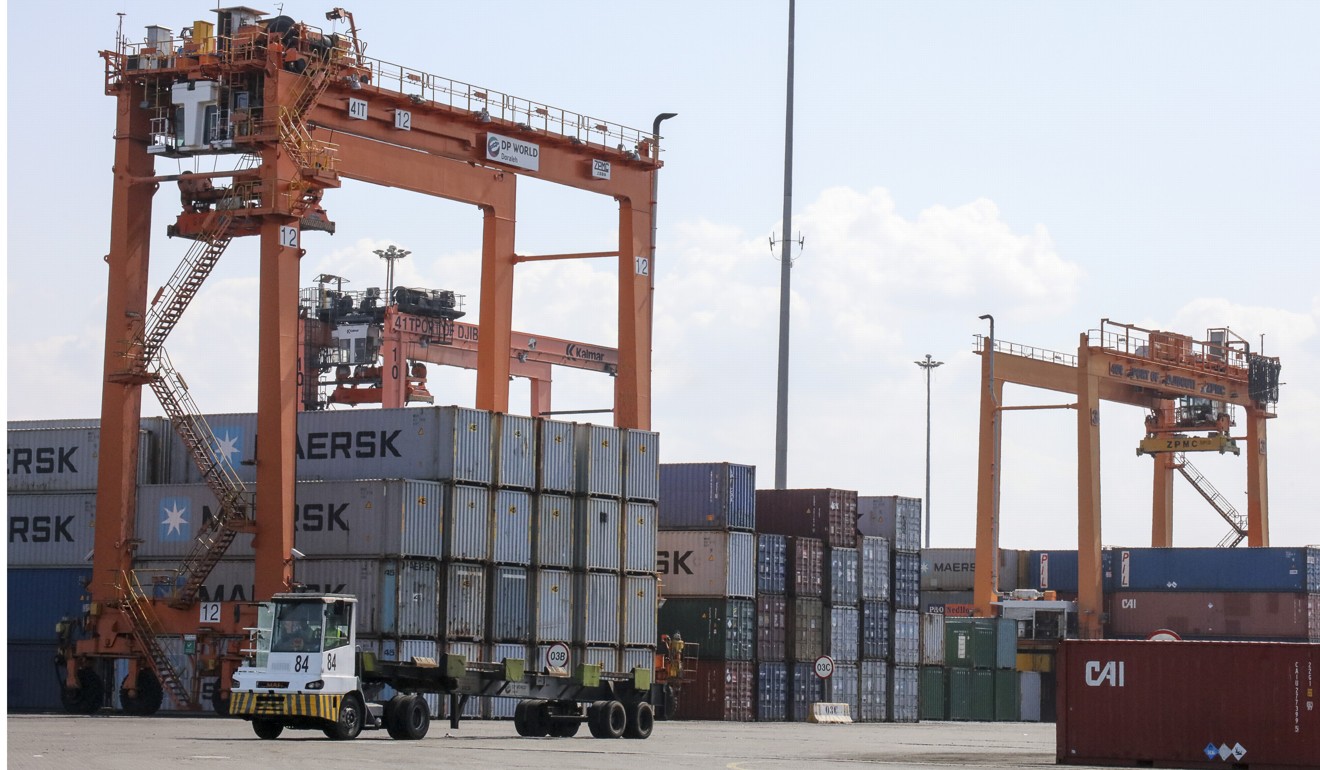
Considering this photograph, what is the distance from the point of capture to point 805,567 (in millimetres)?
Result: 48312

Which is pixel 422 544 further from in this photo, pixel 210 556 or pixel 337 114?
pixel 337 114

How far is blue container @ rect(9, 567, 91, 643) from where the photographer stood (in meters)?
41.1

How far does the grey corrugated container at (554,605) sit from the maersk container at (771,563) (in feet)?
33.1

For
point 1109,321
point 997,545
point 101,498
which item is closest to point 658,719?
point 101,498

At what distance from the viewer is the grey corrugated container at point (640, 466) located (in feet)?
128

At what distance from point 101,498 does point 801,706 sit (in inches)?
787

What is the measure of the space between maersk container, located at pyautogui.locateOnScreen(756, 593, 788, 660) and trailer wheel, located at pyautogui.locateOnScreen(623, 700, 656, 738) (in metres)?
13.8

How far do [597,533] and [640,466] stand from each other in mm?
2017

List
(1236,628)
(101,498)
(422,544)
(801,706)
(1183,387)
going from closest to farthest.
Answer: (422,544), (101,498), (801,706), (1236,628), (1183,387)

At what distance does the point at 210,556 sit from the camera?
119ft

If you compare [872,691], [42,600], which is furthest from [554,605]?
[872,691]

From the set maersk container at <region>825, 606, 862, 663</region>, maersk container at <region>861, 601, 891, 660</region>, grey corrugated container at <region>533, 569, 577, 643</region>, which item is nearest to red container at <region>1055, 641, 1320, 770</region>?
grey corrugated container at <region>533, 569, 577, 643</region>

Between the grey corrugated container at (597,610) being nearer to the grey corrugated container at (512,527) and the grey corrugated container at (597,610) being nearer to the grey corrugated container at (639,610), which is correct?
the grey corrugated container at (639,610)

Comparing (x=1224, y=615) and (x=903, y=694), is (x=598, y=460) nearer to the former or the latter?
(x=903, y=694)
